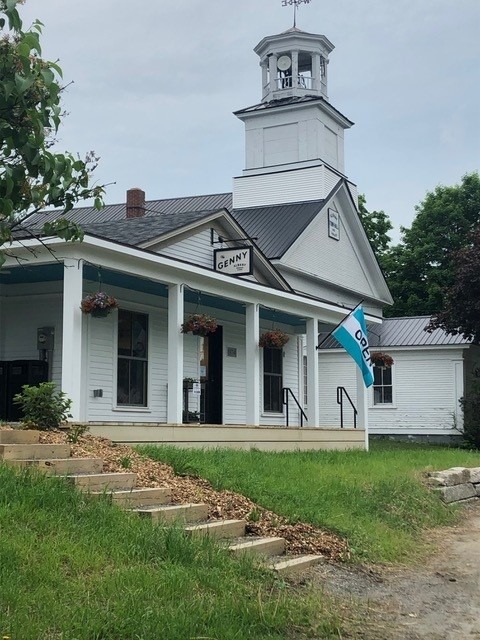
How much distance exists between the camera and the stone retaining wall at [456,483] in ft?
38.2

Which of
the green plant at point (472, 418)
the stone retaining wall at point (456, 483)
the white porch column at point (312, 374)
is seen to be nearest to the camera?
the stone retaining wall at point (456, 483)

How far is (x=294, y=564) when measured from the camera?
22.2 feet

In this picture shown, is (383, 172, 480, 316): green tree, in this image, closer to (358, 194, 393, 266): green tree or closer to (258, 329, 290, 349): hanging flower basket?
(358, 194, 393, 266): green tree

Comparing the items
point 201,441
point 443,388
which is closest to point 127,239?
point 201,441

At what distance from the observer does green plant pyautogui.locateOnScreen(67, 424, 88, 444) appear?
897 cm

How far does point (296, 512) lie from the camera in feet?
27.1

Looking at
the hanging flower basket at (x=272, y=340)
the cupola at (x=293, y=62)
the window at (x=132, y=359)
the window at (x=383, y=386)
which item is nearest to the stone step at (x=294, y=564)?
the window at (x=132, y=359)

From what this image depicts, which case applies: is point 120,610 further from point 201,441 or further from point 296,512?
point 201,441

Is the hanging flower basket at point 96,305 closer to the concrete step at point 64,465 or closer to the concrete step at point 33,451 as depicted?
the concrete step at point 33,451

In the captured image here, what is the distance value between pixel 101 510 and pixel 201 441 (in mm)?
6543

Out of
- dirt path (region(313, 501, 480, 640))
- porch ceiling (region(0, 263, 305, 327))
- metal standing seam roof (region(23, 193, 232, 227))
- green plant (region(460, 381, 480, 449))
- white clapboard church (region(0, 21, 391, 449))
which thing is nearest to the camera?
dirt path (region(313, 501, 480, 640))

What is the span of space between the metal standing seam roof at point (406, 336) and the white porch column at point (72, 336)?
15417mm

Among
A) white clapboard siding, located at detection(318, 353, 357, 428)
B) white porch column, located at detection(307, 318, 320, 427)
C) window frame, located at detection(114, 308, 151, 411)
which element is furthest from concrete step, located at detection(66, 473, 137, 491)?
Answer: white clapboard siding, located at detection(318, 353, 357, 428)

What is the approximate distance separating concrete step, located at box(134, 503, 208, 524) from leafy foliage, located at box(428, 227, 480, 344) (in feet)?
50.5
